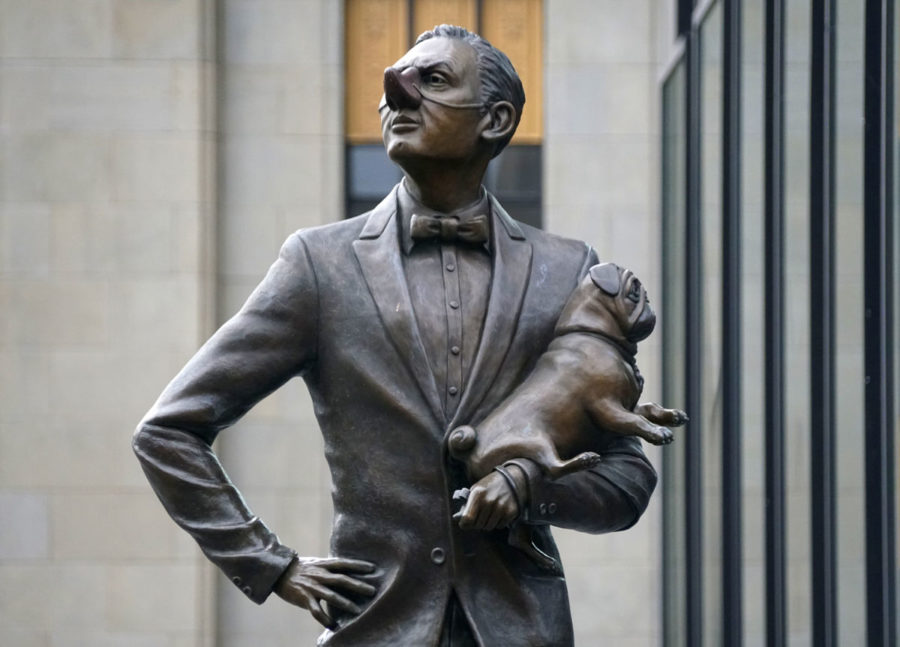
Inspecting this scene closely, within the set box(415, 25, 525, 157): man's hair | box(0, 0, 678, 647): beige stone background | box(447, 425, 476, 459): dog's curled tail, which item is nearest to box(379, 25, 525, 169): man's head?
box(415, 25, 525, 157): man's hair

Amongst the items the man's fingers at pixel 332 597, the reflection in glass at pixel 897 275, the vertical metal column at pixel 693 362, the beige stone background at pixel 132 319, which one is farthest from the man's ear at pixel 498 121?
the beige stone background at pixel 132 319

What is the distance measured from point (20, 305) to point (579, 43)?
560 cm

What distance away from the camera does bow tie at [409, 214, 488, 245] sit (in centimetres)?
634

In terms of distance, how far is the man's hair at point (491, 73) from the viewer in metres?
6.30

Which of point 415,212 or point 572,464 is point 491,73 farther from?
point 572,464

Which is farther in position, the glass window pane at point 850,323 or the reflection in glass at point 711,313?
the reflection in glass at point 711,313

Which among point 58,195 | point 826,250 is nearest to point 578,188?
point 58,195

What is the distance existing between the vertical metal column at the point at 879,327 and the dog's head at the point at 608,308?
3.74m

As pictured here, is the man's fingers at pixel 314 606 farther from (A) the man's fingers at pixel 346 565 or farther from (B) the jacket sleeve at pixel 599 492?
(B) the jacket sleeve at pixel 599 492

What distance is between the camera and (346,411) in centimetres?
626

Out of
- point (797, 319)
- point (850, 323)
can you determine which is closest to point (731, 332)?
point (797, 319)

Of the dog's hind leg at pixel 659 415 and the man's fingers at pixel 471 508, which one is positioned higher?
the dog's hind leg at pixel 659 415

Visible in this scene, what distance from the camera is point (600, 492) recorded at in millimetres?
6141

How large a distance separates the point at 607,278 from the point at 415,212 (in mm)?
688
